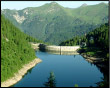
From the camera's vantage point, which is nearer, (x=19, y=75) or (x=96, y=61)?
(x=19, y=75)

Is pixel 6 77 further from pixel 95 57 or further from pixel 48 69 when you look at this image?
pixel 95 57

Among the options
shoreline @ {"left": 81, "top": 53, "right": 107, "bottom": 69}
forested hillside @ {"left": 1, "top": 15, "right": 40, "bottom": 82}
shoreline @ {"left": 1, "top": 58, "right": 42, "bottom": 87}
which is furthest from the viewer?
shoreline @ {"left": 81, "top": 53, "right": 107, "bottom": 69}

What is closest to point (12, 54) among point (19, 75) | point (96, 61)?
point (19, 75)

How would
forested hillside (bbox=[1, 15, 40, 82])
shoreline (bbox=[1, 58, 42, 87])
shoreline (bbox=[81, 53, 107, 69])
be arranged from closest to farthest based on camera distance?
shoreline (bbox=[1, 58, 42, 87]) → forested hillside (bbox=[1, 15, 40, 82]) → shoreline (bbox=[81, 53, 107, 69])

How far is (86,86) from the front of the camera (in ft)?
320

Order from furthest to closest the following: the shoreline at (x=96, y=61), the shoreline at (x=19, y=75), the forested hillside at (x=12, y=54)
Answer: the shoreline at (x=96, y=61) → the forested hillside at (x=12, y=54) → the shoreline at (x=19, y=75)

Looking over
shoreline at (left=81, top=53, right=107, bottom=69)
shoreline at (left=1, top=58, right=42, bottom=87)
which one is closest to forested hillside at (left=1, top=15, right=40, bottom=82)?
shoreline at (left=1, top=58, right=42, bottom=87)

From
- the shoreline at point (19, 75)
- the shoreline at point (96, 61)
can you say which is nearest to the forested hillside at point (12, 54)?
the shoreline at point (19, 75)

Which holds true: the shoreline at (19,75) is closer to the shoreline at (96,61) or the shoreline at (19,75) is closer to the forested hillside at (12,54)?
the forested hillside at (12,54)

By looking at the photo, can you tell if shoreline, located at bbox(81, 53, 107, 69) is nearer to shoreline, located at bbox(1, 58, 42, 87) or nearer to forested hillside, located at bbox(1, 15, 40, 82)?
shoreline, located at bbox(1, 58, 42, 87)

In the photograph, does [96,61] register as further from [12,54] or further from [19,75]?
[19,75]

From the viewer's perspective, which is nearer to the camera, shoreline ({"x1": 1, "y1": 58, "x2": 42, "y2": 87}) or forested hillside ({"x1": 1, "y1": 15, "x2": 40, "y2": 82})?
shoreline ({"x1": 1, "y1": 58, "x2": 42, "y2": 87})

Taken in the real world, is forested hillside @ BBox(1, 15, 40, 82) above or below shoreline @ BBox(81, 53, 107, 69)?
above

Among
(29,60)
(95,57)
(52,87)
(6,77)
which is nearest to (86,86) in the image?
(52,87)
